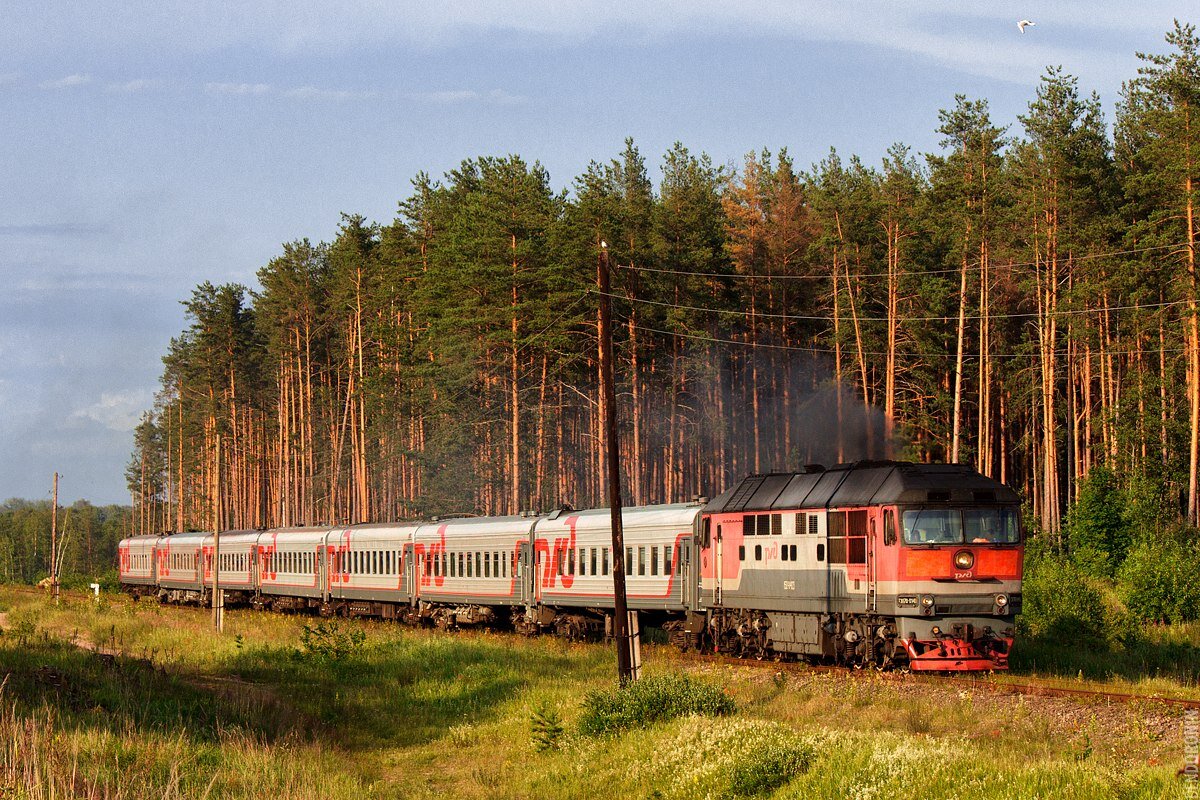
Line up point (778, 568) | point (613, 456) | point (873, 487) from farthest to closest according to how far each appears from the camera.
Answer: point (778, 568), point (613, 456), point (873, 487)

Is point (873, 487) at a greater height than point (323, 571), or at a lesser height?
greater

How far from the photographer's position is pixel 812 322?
68250 millimetres

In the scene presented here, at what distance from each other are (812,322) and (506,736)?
1985 inches

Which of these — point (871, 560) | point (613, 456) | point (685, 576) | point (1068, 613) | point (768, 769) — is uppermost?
point (613, 456)

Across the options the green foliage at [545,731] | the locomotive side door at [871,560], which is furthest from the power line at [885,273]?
the green foliage at [545,731]

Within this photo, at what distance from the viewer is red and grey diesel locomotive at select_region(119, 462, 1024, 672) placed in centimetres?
2245

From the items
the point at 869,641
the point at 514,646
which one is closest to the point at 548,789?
the point at 869,641

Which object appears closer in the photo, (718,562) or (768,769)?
(768,769)

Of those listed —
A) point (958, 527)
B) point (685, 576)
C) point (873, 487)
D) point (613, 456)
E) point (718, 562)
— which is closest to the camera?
point (958, 527)

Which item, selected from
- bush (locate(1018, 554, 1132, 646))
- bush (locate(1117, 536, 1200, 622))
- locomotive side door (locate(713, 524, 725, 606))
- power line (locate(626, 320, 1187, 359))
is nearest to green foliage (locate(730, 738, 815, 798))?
locomotive side door (locate(713, 524, 725, 606))

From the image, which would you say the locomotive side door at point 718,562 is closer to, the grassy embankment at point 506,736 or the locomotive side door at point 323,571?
the grassy embankment at point 506,736

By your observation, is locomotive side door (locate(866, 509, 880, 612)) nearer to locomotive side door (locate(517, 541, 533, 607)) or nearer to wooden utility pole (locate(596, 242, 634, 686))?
wooden utility pole (locate(596, 242, 634, 686))

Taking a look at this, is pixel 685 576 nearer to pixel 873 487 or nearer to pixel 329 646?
pixel 873 487

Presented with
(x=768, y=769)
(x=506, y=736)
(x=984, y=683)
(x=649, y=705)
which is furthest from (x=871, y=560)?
(x=768, y=769)
